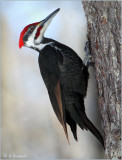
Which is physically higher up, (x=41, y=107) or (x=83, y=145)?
(x=41, y=107)

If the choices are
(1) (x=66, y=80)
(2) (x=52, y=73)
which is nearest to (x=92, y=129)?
(1) (x=66, y=80)

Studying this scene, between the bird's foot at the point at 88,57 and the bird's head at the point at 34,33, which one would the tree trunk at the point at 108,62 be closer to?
the bird's foot at the point at 88,57

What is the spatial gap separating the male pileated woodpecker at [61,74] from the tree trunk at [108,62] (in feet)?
1.03

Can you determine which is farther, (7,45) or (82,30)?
(7,45)

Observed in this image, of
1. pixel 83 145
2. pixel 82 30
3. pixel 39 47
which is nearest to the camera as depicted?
pixel 39 47

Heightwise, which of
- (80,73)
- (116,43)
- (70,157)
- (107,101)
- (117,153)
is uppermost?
(116,43)

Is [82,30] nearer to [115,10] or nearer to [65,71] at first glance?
[65,71]

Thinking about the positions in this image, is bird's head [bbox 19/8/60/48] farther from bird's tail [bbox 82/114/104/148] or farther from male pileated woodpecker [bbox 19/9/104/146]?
bird's tail [bbox 82/114/104/148]

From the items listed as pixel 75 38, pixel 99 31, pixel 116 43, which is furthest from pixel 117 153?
pixel 75 38

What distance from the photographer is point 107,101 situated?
2035 mm

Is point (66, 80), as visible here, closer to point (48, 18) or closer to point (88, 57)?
point (88, 57)

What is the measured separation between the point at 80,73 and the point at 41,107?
3.87ft

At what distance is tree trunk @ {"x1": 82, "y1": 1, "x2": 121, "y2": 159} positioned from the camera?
184cm

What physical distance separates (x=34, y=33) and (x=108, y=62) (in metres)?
0.95
